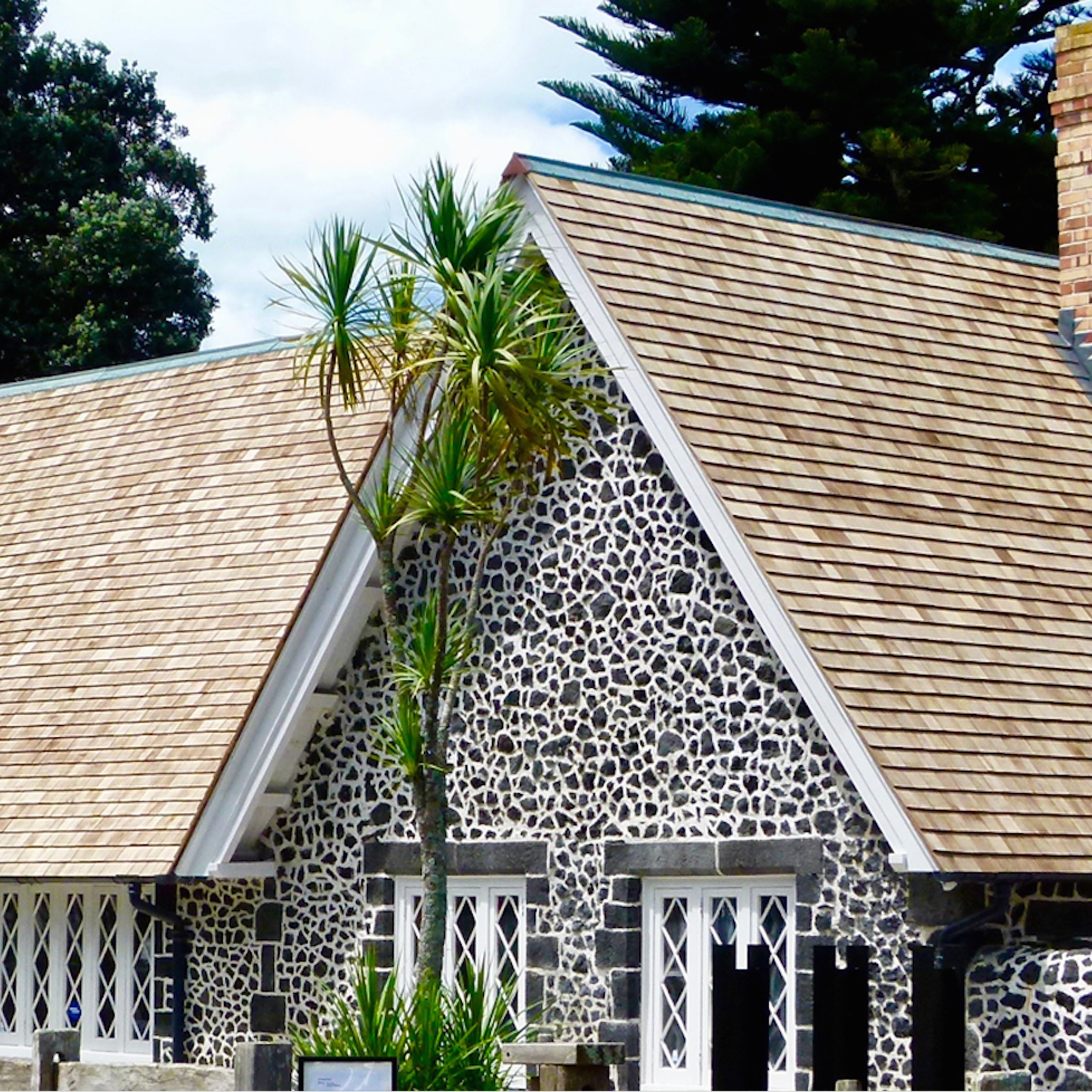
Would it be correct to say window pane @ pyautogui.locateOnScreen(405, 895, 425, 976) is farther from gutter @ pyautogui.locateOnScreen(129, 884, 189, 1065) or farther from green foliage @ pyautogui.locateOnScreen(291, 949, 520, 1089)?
green foliage @ pyautogui.locateOnScreen(291, 949, 520, 1089)

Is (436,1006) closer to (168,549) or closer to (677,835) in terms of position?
(677,835)

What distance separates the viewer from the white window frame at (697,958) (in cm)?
1544

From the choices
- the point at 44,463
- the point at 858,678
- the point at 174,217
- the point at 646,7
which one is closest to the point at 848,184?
the point at 646,7

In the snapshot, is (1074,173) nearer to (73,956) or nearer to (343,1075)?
(73,956)

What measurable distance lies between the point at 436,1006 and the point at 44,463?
1175cm

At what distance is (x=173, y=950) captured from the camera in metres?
18.7

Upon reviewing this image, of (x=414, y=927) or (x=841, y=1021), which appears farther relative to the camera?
(x=414, y=927)

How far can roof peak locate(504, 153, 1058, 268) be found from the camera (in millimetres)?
17453

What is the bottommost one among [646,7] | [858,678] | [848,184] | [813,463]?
[858,678]

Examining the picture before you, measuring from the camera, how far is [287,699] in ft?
58.1

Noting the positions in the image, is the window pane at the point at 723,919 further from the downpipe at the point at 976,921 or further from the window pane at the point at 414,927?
the window pane at the point at 414,927

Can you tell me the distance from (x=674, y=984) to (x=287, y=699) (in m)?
3.63

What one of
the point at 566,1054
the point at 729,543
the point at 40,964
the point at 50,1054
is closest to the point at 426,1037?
the point at 566,1054

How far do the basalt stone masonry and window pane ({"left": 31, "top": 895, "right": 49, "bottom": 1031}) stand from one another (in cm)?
189
